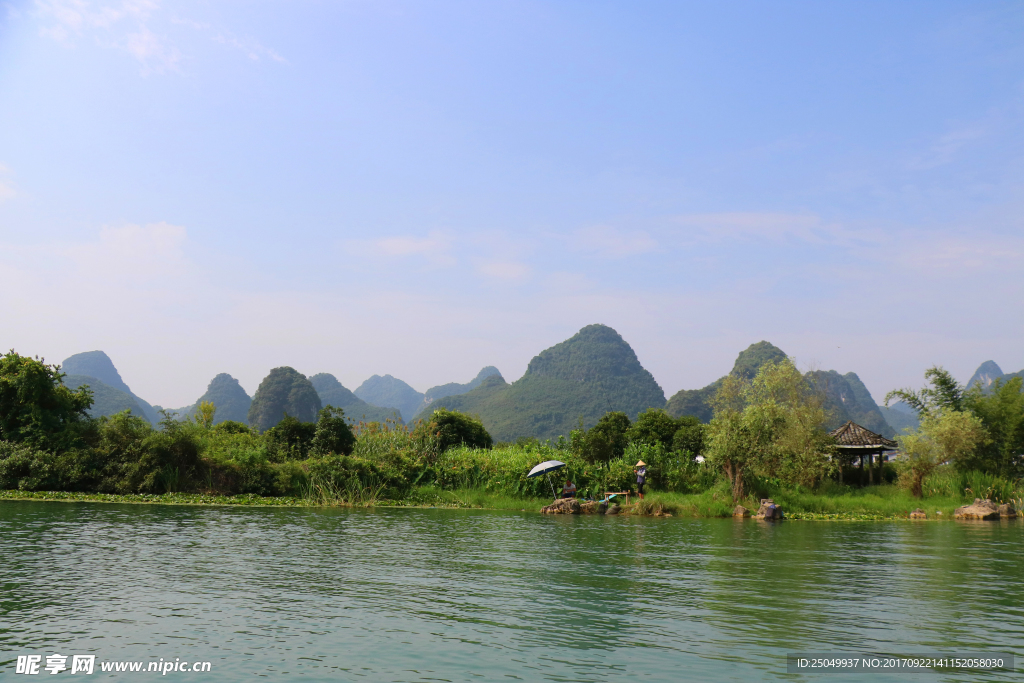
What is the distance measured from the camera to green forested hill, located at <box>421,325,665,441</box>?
497 ft

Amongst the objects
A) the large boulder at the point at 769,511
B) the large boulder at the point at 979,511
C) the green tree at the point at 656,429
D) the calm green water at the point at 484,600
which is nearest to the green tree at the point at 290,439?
the calm green water at the point at 484,600

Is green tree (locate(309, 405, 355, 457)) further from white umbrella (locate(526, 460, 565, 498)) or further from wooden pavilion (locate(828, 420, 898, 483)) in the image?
wooden pavilion (locate(828, 420, 898, 483))

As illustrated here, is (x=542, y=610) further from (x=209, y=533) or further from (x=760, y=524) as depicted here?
(x=760, y=524)

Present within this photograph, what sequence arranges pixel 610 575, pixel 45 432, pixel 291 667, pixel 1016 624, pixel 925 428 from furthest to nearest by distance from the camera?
pixel 925 428
pixel 45 432
pixel 610 575
pixel 1016 624
pixel 291 667

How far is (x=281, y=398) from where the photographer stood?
134 meters

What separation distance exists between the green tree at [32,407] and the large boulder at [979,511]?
32917mm

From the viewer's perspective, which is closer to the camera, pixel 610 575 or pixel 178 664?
pixel 178 664

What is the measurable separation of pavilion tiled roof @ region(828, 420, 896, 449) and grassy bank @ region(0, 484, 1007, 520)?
10106mm

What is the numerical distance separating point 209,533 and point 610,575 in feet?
30.9

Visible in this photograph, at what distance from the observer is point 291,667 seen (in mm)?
6625

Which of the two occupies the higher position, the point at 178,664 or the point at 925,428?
the point at 925,428

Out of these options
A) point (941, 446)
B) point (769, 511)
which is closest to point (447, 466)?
point (769, 511)

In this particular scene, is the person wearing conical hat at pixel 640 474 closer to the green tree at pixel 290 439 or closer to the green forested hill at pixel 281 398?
the green tree at pixel 290 439

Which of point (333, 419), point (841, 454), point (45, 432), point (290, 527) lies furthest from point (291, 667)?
point (841, 454)
